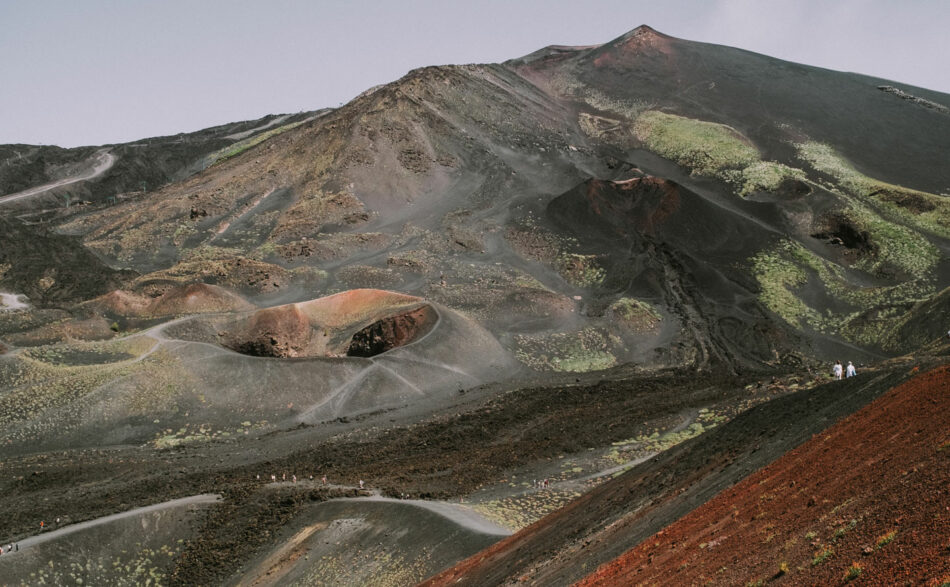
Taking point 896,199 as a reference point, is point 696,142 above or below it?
above

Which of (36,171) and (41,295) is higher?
(36,171)

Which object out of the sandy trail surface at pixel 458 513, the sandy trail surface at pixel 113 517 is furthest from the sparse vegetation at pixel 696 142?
the sandy trail surface at pixel 113 517

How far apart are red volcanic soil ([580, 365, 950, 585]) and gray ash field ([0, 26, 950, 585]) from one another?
1.74m

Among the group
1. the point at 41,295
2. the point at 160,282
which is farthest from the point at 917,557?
the point at 41,295

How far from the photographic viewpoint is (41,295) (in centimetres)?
5812

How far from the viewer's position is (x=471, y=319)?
161 ft

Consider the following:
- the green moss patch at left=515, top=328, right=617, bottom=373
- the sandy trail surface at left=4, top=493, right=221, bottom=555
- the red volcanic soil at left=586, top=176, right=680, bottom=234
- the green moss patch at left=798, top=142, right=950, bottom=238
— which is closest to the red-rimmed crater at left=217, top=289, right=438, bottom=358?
the green moss patch at left=515, top=328, right=617, bottom=373

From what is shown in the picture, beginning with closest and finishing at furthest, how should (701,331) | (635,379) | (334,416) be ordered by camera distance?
(334,416) < (635,379) < (701,331)

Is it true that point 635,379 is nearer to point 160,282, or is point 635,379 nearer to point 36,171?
point 160,282

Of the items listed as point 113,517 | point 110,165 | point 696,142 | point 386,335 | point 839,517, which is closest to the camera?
point 839,517

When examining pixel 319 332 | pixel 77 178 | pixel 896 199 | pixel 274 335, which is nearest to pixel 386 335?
pixel 319 332

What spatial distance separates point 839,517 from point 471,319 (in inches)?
1573

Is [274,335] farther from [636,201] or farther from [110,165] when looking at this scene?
[110,165]

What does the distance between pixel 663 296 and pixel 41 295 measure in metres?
45.1
